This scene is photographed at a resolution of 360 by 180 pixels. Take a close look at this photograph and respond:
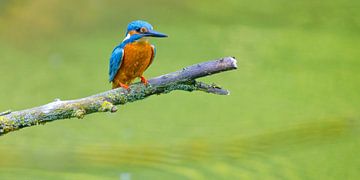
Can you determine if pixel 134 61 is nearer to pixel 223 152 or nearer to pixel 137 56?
pixel 137 56

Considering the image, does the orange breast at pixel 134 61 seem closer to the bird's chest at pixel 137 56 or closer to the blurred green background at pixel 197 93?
the bird's chest at pixel 137 56

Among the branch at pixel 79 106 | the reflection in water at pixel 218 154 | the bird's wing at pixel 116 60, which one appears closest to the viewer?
the branch at pixel 79 106

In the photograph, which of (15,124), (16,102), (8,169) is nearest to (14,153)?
(8,169)

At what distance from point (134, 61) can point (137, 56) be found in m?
0.01

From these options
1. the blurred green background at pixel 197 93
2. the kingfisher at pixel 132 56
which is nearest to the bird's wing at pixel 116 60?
the kingfisher at pixel 132 56

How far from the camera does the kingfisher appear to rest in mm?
1258

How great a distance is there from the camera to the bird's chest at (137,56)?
4.22 feet

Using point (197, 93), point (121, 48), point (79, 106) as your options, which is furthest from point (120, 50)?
point (197, 93)

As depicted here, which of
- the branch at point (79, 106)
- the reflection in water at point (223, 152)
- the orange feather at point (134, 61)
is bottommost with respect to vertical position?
the branch at point (79, 106)

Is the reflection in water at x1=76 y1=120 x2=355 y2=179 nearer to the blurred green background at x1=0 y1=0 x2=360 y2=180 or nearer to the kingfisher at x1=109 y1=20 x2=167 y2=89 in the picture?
the blurred green background at x1=0 y1=0 x2=360 y2=180

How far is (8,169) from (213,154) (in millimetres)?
446

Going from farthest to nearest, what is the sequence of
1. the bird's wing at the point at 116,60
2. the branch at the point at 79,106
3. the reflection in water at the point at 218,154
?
1. the reflection in water at the point at 218,154
2. the bird's wing at the point at 116,60
3. the branch at the point at 79,106

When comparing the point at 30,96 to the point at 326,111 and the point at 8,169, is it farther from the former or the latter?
the point at 326,111

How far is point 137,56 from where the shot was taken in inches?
51.1
